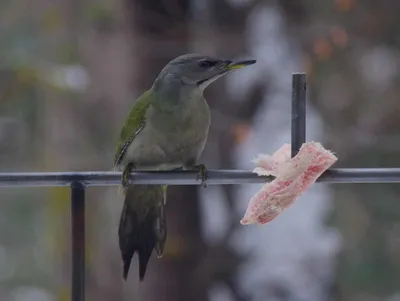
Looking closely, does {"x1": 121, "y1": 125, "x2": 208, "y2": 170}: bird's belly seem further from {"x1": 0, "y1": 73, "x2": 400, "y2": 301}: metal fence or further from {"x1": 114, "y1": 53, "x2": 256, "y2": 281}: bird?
{"x1": 0, "y1": 73, "x2": 400, "y2": 301}: metal fence

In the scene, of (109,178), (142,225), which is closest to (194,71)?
(142,225)

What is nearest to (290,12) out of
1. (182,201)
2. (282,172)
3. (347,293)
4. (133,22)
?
(133,22)

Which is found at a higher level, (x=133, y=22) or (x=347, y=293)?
(x=133, y=22)

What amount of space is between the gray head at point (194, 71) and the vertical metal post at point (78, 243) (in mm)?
734

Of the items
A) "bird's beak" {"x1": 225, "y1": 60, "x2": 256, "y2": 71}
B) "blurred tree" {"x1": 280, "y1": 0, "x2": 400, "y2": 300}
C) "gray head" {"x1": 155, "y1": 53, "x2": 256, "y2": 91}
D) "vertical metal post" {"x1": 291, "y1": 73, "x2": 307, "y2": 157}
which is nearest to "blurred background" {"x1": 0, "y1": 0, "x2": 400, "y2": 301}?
"blurred tree" {"x1": 280, "y1": 0, "x2": 400, "y2": 300}

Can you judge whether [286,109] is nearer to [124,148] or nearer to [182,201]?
[182,201]

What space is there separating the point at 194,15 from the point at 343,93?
67 centimetres

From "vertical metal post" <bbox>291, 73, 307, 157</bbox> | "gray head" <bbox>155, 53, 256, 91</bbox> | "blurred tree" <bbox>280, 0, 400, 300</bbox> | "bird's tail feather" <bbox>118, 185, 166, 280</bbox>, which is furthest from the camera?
"blurred tree" <bbox>280, 0, 400, 300</bbox>

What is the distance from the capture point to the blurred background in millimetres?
3039

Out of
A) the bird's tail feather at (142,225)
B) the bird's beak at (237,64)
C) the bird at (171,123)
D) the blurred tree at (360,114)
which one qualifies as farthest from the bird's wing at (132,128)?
the blurred tree at (360,114)

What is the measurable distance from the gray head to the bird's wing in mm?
82

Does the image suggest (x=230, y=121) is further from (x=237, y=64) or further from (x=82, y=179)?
(x=82, y=179)

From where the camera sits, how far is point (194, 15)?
121 inches

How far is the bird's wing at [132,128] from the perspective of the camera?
1854 mm
